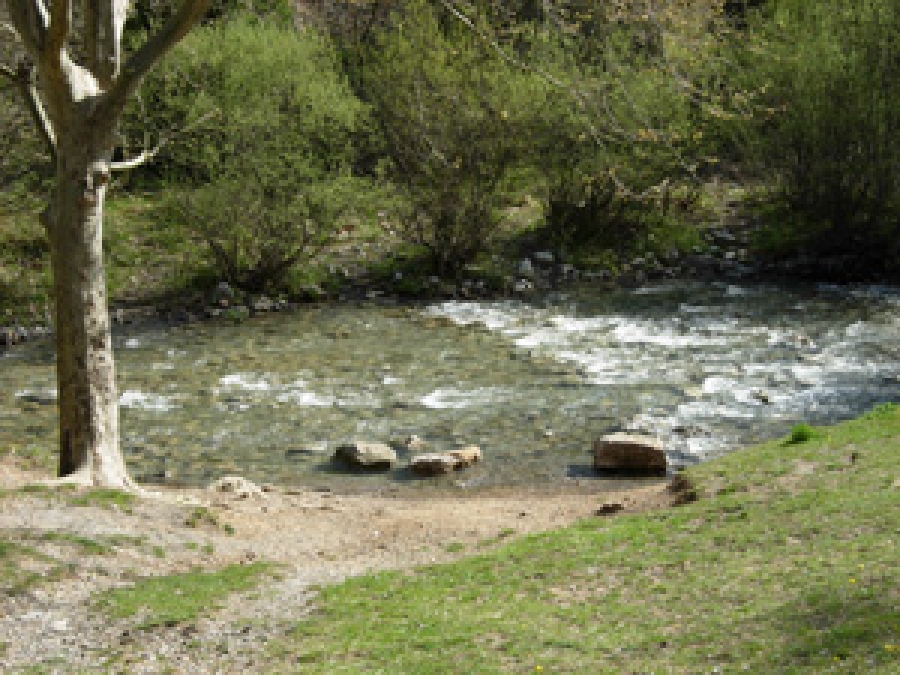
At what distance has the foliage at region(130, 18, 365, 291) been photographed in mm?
23062

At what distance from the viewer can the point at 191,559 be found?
384 inches

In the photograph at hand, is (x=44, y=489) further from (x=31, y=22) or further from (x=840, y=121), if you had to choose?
(x=840, y=121)

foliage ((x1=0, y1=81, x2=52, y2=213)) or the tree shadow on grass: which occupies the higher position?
foliage ((x1=0, y1=81, x2=52, y2=213))

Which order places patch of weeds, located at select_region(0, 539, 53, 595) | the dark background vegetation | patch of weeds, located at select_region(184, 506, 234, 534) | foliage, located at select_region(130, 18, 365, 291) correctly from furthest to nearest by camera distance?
the dark background vegetation
foliage, located at select_region(130, 18, 365, 291)
patch of weeds, located at select_region(184, 506, 234, 534)
patch of weeds, located at select_region(0, 539, 53, 595)

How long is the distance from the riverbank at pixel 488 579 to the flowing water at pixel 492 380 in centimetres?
275

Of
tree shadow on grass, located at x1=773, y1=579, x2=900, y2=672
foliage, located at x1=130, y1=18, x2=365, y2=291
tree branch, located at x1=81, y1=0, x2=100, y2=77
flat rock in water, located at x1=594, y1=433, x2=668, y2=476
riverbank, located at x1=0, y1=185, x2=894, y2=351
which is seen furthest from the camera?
foliage, located at x1=130, y1=18, x2=365, y2=291

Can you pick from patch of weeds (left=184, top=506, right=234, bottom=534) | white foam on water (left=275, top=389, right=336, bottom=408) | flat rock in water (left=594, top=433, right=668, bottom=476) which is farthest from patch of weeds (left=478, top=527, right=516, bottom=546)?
white foam on water (left=275, top=389, right=336, bottom=408)

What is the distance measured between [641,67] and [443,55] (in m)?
4.84

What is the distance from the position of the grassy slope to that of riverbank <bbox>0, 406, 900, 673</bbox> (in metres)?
0.02

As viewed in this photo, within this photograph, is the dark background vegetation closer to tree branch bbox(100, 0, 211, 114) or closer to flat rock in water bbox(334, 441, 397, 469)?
flat rock in water bbox(334, 441, 397, 469)

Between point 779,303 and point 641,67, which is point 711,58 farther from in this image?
point 641,67

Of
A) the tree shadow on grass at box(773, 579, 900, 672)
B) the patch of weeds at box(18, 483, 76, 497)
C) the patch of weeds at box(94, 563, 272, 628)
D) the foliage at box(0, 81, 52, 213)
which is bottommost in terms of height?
the patch of weeds at box(94, 563, 272, 628)

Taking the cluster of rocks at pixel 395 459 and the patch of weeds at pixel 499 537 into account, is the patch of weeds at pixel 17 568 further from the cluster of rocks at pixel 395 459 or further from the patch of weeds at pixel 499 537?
the cluster of rocks at pixel 395 459

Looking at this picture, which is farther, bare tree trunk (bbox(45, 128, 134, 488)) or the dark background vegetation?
the dark background vegetation
